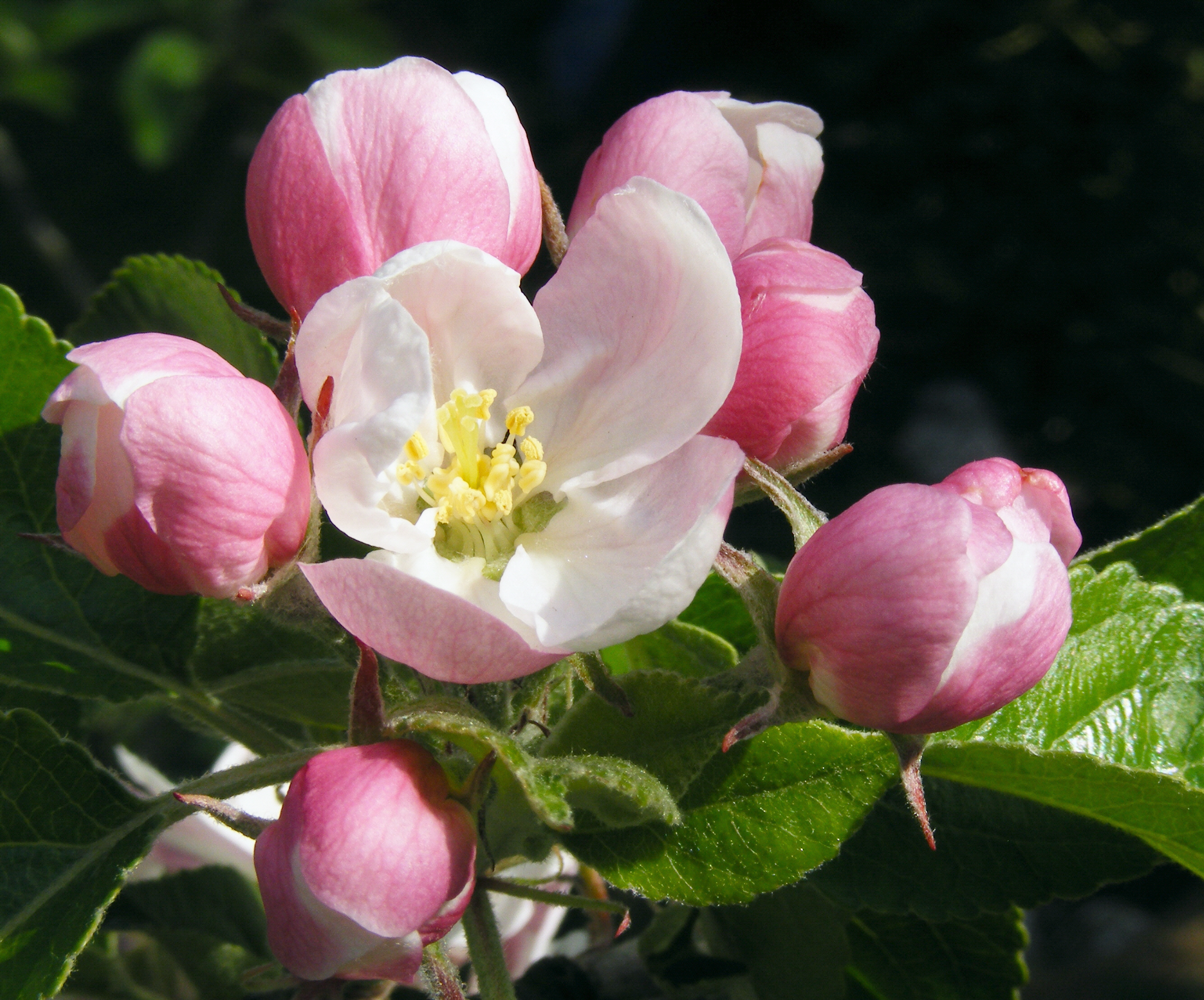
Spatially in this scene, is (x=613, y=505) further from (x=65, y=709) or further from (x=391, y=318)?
(x=65, y=709)

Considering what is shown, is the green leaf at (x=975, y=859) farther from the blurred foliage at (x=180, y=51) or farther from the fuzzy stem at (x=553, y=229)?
the blurred foliage at (x=180, y=51)

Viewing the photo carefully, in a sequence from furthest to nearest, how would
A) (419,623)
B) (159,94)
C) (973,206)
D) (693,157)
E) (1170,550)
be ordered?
(973,206), (159,94), (1170,550), (693,157), (419,623)

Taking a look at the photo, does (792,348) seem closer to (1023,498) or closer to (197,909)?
(1023,498)


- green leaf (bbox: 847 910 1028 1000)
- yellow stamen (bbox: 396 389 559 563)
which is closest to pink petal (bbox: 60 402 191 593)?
yellow stamen (bbox: 396 389 559 563)

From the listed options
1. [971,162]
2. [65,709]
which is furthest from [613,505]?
[971,162]

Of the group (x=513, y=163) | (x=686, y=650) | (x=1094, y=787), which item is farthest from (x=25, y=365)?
(x=1094, y=787)

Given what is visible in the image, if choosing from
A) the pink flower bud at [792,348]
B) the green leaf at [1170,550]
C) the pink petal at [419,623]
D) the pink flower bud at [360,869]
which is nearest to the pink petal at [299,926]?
the pink flower bud at [360,869]
